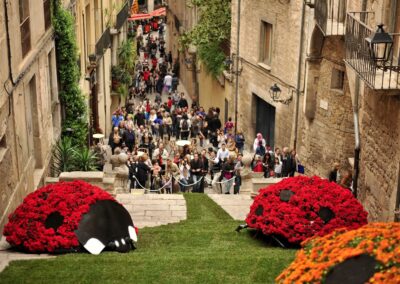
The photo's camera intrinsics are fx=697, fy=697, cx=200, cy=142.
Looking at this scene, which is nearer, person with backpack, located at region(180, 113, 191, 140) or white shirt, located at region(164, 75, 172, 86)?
person with backpack, located at region(180, 113, 191, 140)

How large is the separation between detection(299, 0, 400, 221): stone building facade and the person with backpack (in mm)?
4685

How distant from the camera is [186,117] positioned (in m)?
25.2

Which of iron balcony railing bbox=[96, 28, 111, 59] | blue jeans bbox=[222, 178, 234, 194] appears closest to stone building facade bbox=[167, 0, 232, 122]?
iron balcony railing bbox=[96, 28, 111, 59]

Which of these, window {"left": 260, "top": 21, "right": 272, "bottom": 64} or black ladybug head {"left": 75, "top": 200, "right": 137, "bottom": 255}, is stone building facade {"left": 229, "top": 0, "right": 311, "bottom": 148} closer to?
window {"left": 260, "top": 21, "right": 272, "bottom": 64}

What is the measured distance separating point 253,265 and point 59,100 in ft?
36.1

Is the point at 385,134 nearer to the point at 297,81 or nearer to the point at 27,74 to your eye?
the point at 27,74

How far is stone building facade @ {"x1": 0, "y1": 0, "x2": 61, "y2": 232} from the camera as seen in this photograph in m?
12.5

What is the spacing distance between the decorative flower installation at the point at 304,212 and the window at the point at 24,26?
242 inches

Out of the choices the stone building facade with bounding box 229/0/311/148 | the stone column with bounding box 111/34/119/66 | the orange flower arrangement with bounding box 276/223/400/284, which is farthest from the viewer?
the stone column with bounding box 111/34/119/66

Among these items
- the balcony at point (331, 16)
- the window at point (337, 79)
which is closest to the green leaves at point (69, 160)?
the balcony at point (331, 16)

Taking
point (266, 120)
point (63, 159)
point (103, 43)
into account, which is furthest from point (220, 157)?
point (103, 43)

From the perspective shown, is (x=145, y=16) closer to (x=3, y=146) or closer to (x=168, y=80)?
(x=168, y=80)

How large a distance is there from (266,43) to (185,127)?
13.6ft

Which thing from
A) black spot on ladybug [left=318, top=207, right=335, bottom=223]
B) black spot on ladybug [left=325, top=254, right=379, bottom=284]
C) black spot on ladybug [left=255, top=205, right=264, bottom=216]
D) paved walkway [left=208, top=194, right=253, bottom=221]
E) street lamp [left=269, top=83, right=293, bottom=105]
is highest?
black spot on ladybug [left=325, top=254, right=379, bottom=284]
